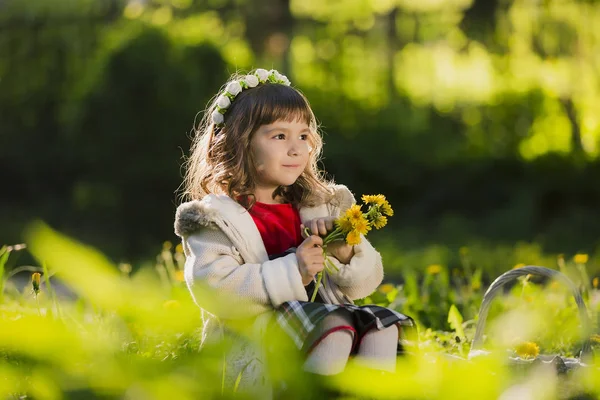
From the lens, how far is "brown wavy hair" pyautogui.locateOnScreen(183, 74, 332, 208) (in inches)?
97.0

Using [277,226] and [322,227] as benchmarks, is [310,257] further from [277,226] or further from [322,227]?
[277,226]

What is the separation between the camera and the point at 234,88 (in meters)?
2.56

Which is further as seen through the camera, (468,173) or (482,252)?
(468,173)

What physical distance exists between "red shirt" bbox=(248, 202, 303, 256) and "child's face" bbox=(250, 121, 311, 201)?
0.32ft

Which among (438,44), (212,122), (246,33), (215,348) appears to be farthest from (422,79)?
(215,348)

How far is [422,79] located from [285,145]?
21.5 ft

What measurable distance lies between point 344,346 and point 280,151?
0.59 meters

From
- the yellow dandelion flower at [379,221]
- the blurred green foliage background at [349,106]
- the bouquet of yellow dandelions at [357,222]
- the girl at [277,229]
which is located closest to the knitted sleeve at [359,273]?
the girl at [277,229]

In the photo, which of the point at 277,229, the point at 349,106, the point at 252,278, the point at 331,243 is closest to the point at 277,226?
the point at 277,229

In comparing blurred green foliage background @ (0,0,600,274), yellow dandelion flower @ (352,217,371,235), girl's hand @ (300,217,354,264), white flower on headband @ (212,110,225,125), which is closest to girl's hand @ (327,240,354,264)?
girl's hand @ (300,217,354,264)

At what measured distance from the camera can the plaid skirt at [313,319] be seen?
2.11 metres

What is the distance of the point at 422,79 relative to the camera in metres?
8.82

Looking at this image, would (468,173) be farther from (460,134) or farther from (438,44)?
(438,44)

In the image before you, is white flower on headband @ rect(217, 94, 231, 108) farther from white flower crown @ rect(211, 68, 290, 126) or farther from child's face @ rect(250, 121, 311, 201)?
child's face @ rect(250, 121, 311, 201)
